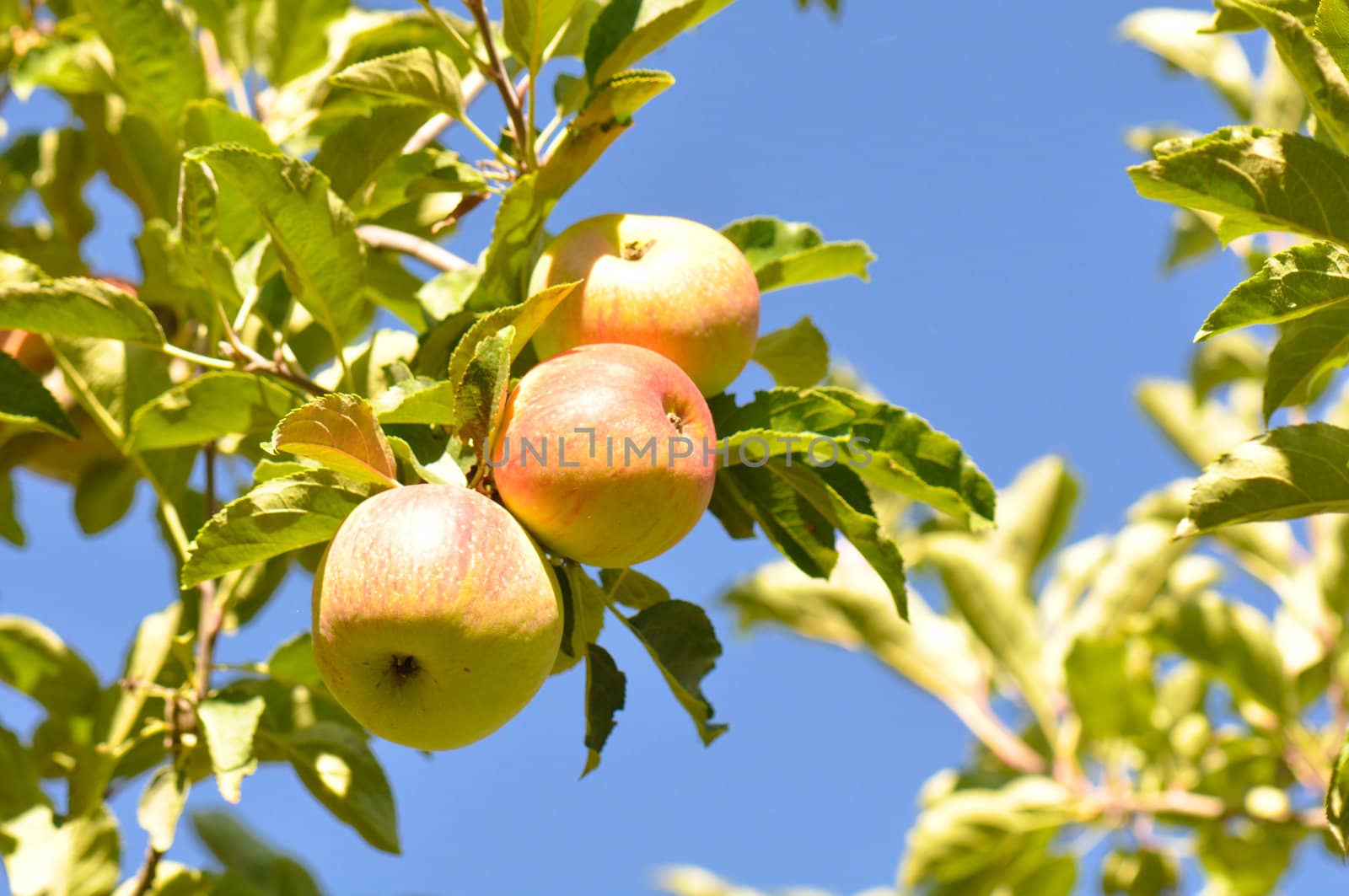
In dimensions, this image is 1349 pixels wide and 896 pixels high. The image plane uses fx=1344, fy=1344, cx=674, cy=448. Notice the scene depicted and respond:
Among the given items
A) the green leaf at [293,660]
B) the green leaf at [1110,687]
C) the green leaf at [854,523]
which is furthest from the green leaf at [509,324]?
the green leaf at [1110,687]

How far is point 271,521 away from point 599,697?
1.40 feet

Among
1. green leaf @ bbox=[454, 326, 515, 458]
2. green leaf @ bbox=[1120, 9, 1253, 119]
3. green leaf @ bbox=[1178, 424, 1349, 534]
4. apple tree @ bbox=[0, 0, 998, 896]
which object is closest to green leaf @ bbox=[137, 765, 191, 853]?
apple tree @ bbox=[0, 0, 998, 896]

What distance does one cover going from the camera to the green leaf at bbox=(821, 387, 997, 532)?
5.27 ft

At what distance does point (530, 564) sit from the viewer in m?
1.32

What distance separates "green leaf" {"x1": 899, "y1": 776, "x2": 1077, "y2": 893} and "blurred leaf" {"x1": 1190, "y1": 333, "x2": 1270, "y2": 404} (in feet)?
4.12

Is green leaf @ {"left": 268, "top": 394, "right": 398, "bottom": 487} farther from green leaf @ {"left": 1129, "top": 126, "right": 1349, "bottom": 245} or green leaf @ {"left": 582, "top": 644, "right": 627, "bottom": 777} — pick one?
green leaf @ {"left": 1129, "top": 126, "right": 1349, "bottom": 245}

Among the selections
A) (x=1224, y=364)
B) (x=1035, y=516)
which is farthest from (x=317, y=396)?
(x=1224, y=364)

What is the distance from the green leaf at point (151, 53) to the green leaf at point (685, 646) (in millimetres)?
1211

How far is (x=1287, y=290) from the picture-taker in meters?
1.34

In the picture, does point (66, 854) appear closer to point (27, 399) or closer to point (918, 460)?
point (27, 399)

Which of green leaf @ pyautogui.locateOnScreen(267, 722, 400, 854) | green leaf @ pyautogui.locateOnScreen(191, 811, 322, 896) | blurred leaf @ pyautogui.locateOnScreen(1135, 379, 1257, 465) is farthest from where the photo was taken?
blurred leaf @ pyautogui.locateOnScreen(1135, 379, 1257, 465)

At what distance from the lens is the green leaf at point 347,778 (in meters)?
1.99

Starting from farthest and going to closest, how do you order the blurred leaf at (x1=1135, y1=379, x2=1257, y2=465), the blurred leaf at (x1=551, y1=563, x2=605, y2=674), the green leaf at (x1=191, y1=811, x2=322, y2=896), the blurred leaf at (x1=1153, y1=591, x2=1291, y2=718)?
the blurred leaf at (x1=1135, y1=379, x2=1257, y2=465), the blurred leaf at (x1=1153, y1=591, x2=1291, y2=718), the green leaf at (x1=191, y1=811, x2=322, y2=896), the blurred leaf at (x1=551, y1=563, x2=605, y2=674)

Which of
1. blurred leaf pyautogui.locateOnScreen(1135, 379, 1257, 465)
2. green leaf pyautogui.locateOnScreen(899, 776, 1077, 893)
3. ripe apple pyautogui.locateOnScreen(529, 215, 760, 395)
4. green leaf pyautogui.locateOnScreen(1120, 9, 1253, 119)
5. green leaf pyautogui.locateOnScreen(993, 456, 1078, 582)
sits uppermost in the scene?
green leaf pyautogui.locateOnScreen(1120, 9, 1253, 119)
